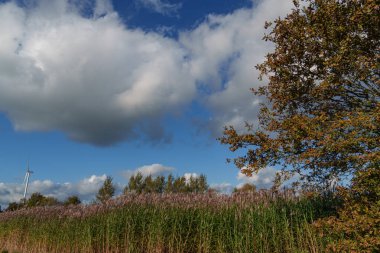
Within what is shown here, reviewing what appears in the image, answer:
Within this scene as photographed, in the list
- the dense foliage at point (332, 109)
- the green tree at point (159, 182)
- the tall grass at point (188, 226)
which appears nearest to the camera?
the dense foliage at point (332, 109)

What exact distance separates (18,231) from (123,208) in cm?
958

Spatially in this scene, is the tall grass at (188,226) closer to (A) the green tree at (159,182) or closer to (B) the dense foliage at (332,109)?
(B) the dense foliage at (332,109)

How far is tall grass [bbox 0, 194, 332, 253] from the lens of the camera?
418 inches

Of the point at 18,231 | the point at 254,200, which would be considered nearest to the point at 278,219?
the point at 254,200

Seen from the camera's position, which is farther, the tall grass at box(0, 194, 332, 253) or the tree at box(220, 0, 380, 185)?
the tall grass at box(0, 194, 332, 253)

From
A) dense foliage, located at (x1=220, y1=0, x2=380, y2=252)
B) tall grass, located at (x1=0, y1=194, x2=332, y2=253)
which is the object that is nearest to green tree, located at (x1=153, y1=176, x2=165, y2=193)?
tall grass, located at (x1=0, y1=194, x2=332, y2=253)

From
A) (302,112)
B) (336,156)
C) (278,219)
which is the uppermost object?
(302,112)

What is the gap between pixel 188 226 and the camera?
41.1ft

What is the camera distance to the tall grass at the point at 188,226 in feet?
34.8

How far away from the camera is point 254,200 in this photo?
43.4 ft

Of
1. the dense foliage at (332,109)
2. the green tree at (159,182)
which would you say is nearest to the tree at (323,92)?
the dense foliage at (332,109)

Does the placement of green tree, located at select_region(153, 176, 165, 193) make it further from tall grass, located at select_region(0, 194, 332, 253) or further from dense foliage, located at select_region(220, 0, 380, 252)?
dense foliage, located at select_region(220, 0, 380, 252)

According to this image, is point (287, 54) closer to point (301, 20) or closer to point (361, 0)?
point (301, 20)

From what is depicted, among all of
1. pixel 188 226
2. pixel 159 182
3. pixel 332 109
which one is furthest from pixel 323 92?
pixel 159 182
